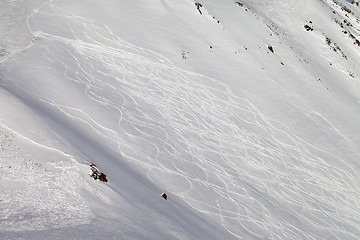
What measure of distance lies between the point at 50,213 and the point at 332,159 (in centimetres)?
1267

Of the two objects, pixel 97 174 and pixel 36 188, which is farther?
pixel 97 174

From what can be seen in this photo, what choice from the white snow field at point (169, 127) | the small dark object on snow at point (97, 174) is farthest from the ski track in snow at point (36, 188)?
the small dark object on snow at point (97, 174)

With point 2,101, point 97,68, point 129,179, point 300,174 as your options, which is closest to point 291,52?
point 300,174

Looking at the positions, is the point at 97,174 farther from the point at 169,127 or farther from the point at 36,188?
the point at 169,127

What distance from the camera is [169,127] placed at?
41.1 ft

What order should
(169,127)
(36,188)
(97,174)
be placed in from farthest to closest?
(169,127) < (97,174) < (36,188)

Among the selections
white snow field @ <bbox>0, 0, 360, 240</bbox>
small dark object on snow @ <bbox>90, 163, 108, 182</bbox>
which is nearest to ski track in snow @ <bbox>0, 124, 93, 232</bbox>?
white snow field @ <bbox>0, 0, 360, 240</bbox>

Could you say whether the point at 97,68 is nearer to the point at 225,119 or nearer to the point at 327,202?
the point at 225,119

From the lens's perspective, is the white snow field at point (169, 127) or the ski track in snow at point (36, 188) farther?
the white snow field at point (169, 127)

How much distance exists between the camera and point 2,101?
8.55m

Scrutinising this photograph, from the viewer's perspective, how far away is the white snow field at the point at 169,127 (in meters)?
7.09

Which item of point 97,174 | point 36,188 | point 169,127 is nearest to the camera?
point 36,188

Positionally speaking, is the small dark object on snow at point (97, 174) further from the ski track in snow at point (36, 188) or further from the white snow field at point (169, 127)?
the ski track in snow at point (36, 188)

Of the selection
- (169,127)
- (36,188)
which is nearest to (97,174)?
(36,188)
